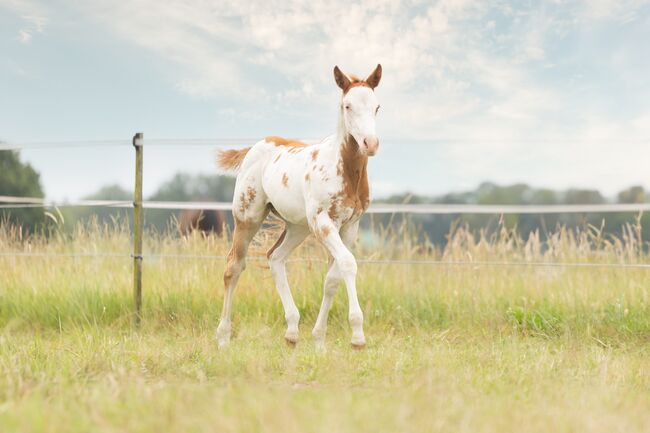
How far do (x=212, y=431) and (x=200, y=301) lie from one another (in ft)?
13.5

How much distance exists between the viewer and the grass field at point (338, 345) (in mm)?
2482

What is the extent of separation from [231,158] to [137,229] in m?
1.46

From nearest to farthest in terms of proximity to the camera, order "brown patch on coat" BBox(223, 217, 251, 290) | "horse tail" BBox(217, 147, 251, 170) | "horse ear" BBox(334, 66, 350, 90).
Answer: "horse ear" BBox(334, 66, 350, 90) < "brown patch on coat" BBox(223, 217, 251, 290) < "horse tail" BBox(217, 147, 251, 170)

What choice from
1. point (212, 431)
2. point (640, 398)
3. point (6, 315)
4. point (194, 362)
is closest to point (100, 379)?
point (194, 362)

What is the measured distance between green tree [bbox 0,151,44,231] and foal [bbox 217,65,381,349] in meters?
15.0

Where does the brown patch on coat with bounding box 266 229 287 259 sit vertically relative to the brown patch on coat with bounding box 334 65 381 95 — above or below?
below

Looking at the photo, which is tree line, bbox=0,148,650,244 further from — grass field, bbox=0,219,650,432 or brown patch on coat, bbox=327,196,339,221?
brown patch on coat, bbox=327,196,339,221

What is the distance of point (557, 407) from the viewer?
2865mm

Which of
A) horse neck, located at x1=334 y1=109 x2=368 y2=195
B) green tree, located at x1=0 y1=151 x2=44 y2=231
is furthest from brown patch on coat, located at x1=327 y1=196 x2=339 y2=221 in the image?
green tree, located at x1=0 y1=151 x2=44 y2=231

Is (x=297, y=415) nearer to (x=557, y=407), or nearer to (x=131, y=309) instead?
(x=557, y=407)

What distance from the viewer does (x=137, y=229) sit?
641 cm

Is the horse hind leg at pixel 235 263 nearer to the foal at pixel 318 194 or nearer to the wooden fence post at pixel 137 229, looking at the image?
the foal at pixel 318 194

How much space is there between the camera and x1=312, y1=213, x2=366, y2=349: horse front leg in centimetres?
417

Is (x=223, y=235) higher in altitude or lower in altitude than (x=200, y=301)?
higher
